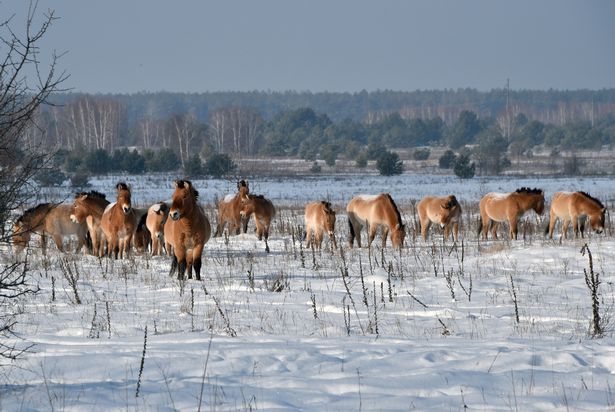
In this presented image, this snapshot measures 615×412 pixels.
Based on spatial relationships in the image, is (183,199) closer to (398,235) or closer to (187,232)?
(187,232)

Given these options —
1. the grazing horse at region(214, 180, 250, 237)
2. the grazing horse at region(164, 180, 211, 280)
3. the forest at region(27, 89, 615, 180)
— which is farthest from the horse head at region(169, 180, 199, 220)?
the forest at region(27, 89, 615, 180)

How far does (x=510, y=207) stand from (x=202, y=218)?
12.2 metres

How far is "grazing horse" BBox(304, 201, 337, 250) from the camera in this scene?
20.8m

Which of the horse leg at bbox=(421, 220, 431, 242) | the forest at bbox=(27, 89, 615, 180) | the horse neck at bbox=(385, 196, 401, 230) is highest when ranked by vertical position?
the forest at bbox=(27, 89, 615, 180)

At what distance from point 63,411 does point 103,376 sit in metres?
1.04

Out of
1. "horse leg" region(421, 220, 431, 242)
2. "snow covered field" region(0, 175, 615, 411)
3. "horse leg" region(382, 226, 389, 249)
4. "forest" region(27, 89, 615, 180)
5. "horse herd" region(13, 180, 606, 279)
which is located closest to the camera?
"snow covered field" region(0, 175, 615, 411)

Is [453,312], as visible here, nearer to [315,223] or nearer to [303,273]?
[303,273]

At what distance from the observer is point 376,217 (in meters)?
21.1

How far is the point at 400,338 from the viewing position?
8.50m

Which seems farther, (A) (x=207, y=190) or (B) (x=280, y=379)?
(A) (x=207, y=190)

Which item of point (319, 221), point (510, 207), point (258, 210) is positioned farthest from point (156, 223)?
point (510, 207)

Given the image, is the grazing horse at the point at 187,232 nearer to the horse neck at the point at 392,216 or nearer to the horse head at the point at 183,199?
the horse head at the point at 183,199

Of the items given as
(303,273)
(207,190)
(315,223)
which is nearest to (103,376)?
(303,273)

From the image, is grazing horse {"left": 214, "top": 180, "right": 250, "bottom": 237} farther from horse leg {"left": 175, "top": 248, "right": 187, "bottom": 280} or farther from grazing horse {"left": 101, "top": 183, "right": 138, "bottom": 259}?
horse leg {"left": 175, "top": 248, "right": 187, "bottom": 280}
